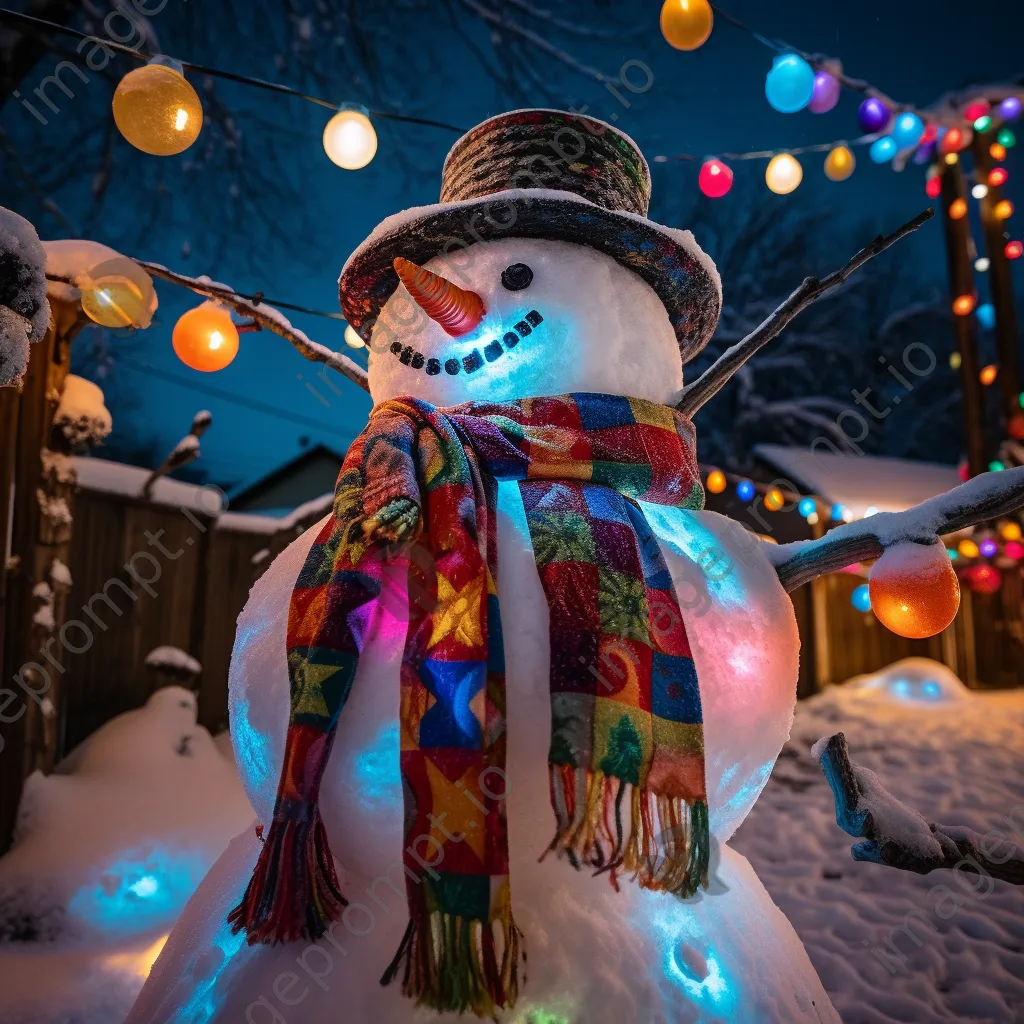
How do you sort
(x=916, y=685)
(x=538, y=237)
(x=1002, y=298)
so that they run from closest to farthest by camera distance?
(x=538, y=237)
(x=916, y=685)
(x=1002, y=298)

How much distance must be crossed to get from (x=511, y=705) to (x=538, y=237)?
4.23 feet

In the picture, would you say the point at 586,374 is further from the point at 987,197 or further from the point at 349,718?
the point at 987,197

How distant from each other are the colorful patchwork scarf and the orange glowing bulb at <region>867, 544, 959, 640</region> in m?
0.52

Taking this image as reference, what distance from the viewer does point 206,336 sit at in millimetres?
2877

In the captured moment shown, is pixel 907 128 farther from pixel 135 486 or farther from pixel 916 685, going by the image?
pixel 135 486

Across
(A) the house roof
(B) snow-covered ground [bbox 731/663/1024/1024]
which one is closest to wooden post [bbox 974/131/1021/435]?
(B) snow-covered ground [bbox 731/663/1024/1024]

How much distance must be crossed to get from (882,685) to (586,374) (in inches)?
307

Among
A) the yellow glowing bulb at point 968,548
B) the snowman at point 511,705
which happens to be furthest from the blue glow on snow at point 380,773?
the yellow glowing bulb at point 968,548

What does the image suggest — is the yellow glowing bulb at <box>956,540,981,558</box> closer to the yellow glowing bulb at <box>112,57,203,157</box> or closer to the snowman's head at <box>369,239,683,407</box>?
the snowman's head at <box>369,239,683,407</box>

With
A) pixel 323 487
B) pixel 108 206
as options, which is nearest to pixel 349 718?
pixel 108 206

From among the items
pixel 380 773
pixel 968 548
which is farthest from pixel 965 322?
pixel 380 773

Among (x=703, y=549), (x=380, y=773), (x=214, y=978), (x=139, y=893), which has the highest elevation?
(x=703, y=549)

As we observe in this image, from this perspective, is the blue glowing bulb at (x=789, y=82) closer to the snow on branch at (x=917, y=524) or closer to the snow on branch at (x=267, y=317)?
the snow on branch at (x=267, y=317)

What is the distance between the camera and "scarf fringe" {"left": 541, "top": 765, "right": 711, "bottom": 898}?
1.40 metres
